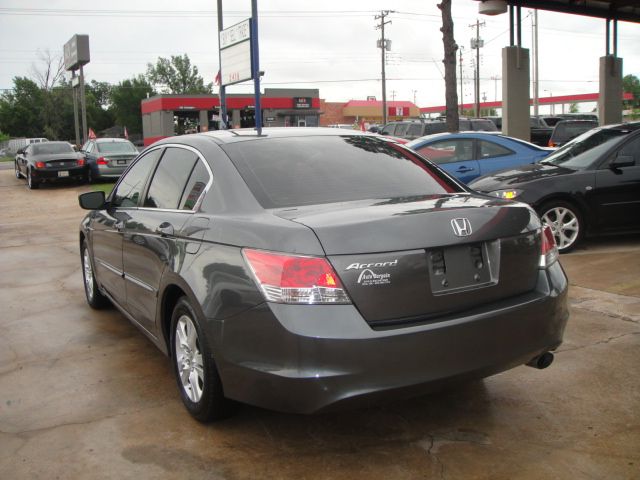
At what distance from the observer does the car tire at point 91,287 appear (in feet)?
20.1

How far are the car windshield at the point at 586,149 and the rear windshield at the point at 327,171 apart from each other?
4944 millimetres

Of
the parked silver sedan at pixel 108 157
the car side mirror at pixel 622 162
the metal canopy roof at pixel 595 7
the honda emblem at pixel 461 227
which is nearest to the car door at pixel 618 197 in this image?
the car side mirror at pixel 622 162

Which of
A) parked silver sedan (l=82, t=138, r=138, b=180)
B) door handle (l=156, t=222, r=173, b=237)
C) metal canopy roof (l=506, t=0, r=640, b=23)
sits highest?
metal canopy roof (l=506, t=0, r=640, b=23)

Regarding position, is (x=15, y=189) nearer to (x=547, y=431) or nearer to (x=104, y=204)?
(x=104, y=204)

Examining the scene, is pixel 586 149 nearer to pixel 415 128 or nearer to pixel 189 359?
pixel 189 359

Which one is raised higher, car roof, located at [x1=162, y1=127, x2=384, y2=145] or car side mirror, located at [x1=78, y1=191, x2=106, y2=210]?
car roof, located at [x1=162, y1=127, x2=384, y2=145]

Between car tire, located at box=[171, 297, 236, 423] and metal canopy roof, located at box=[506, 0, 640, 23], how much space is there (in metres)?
14.0

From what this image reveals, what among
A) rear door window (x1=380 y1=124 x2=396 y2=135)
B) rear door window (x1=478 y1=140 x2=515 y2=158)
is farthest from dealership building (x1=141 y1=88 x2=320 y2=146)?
rear door window (x1=478 y1=140 x2=515 y2=158)

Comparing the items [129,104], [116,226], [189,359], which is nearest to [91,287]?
[116,226]

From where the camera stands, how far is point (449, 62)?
18.0 meters

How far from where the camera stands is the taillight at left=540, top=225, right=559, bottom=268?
11.3 ft

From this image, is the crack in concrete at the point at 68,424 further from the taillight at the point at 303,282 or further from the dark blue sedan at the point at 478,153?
the dark blue sedan at the point at 478,153

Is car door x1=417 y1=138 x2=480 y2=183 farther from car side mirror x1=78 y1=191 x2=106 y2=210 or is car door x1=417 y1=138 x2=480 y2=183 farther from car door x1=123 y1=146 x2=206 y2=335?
car door x1=123 y1=146 x2=206 y2=335

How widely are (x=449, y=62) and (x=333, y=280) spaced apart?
16384 millimetres
